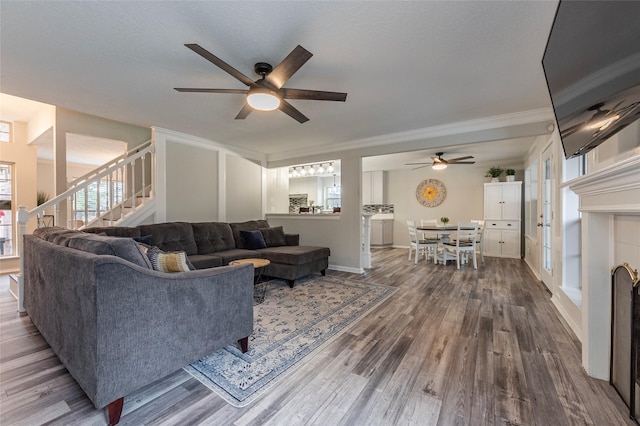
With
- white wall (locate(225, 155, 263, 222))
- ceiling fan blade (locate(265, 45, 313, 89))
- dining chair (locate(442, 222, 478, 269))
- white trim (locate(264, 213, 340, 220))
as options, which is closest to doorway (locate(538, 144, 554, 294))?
dining chair (locate(442, 222, 478, 269))

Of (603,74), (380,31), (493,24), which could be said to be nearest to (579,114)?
(603,74)

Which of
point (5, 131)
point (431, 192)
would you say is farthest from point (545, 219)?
point (5, 131)

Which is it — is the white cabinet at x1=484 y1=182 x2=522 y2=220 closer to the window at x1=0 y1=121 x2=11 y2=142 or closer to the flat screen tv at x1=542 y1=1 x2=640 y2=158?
the flat screen tv at x1=542 y1=1 x2=640 y2=158

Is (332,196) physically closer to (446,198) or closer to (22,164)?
(446,198)

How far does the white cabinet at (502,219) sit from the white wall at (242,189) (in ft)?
17.2

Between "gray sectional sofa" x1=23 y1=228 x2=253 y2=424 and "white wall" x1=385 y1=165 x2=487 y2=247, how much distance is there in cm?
677

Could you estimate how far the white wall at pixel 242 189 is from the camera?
5.25m

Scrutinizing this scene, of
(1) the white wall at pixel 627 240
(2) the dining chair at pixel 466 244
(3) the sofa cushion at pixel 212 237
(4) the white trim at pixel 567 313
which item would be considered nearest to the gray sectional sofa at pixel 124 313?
(3) the sofa cushion at pixel 212 237

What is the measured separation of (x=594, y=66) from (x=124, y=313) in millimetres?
2542

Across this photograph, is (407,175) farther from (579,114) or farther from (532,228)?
(579,114)

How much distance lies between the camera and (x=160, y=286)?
1495 mm

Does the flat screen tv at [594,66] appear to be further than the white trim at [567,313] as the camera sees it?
No

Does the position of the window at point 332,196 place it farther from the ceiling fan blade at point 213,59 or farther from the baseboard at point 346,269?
the ceiling fan blade at point 213,59

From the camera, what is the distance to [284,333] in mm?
2350
